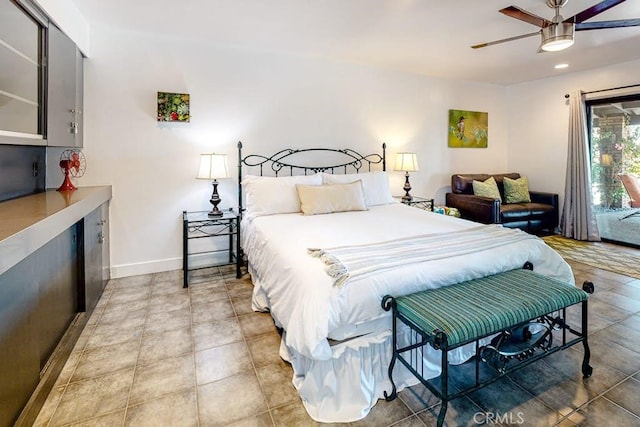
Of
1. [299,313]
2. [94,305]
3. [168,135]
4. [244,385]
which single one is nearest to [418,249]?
[299,313]

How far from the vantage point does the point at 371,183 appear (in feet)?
12.3

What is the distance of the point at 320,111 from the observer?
4.08m

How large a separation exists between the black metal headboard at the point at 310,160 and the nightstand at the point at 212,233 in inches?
11.1

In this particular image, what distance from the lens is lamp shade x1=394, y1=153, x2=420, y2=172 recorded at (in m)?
4.35

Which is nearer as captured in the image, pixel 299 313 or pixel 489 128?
pixel 299 313

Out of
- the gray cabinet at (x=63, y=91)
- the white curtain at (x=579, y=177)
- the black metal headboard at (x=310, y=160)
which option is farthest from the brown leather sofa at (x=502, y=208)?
the gray cabinet at (x=63, y=91)

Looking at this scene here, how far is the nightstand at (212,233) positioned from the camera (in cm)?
328

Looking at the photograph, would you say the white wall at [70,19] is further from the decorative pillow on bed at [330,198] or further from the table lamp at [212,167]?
the decorative pillow on bed at [330,198]

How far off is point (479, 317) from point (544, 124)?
5.01 metres

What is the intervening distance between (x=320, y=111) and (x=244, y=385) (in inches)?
127

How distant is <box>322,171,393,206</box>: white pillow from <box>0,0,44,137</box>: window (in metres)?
2.43

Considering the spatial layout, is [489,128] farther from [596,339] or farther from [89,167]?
[89,167]

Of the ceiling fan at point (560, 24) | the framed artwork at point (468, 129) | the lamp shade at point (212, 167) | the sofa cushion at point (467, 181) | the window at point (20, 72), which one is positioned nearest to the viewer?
the window at point (20, 72)

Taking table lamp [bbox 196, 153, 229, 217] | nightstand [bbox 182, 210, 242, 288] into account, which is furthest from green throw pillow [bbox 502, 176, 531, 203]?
table lamp [bbox 196, 153, 229, 217]
